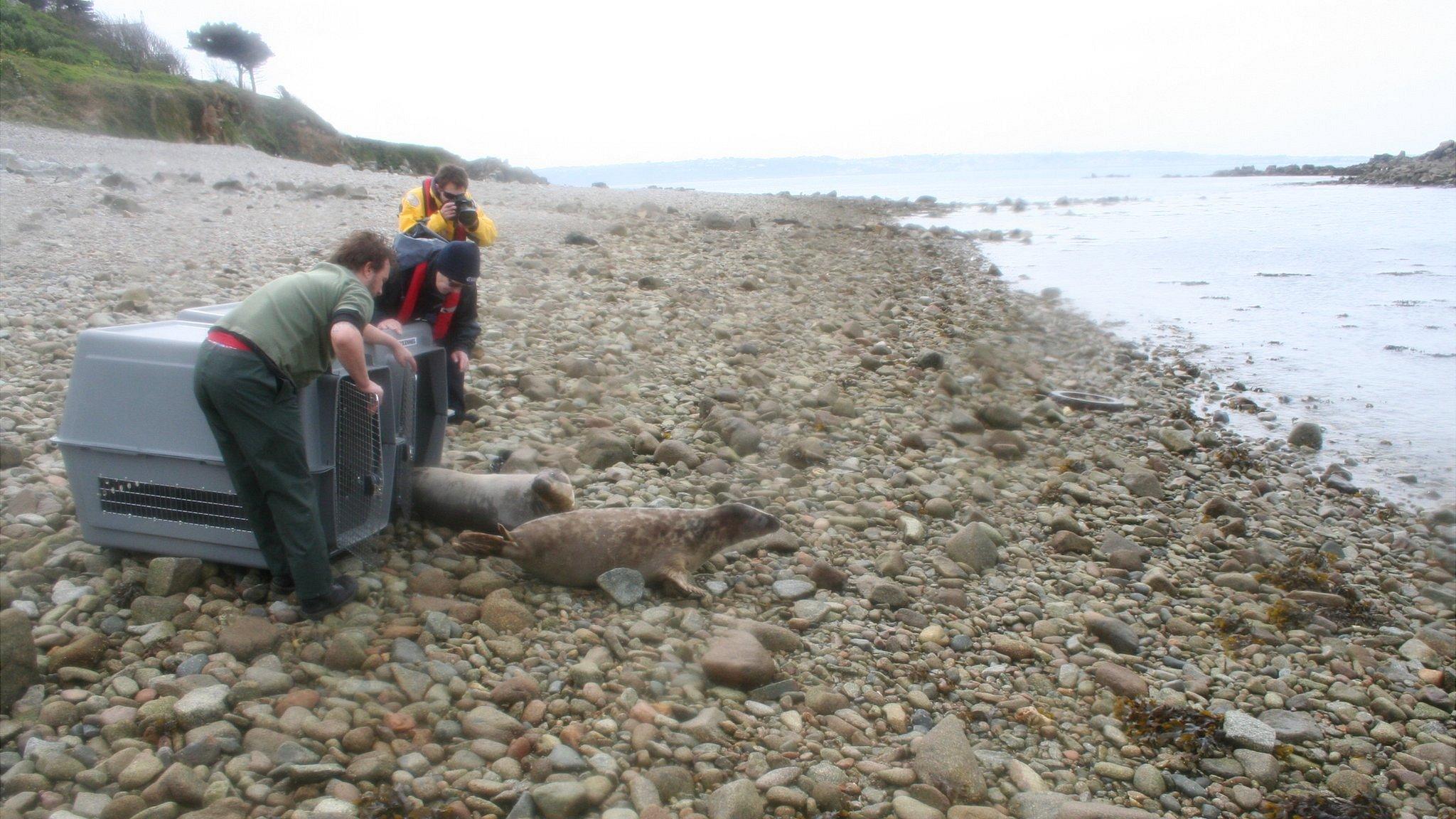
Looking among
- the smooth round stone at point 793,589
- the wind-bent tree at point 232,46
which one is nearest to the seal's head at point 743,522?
the smooth round stone at point 793,589

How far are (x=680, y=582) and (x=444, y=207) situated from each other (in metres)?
2.83

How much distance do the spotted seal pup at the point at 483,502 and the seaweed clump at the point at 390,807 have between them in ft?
6.47

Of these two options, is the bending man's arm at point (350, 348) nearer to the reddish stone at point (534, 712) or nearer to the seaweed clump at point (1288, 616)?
the reddish stone at point (534, 712)

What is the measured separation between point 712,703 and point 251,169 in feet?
71.5

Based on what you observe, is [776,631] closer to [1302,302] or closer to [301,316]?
[301,316]

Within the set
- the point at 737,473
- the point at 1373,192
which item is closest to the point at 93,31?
the point at 737,473

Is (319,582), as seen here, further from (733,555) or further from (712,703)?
(733,555)

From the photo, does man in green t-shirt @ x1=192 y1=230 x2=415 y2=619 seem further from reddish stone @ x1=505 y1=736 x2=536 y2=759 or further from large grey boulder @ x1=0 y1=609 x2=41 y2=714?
reddish stone @ x1=505 y1=736 x2=536 y2=759

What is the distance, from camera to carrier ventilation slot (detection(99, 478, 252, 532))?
403 cm

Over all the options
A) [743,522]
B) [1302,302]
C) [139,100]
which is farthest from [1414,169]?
[743,522]

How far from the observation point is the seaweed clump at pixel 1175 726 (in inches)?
157

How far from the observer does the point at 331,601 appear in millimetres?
4051

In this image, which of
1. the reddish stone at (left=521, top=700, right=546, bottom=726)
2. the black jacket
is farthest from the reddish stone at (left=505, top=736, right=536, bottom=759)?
the black jacket

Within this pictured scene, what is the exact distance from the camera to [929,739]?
3.78m
